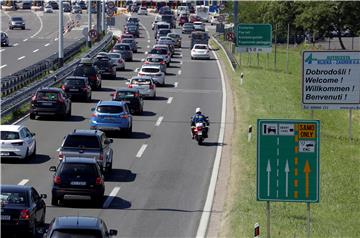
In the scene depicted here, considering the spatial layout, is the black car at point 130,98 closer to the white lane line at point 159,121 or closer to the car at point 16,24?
the white lane line at point 159,121

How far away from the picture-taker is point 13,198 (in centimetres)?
2231

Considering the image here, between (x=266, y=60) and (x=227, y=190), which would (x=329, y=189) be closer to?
(x=227, y=190)

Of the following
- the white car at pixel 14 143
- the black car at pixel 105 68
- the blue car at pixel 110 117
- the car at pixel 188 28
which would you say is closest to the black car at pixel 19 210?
the white car at pixel 14 143

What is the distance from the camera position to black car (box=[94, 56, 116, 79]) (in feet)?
218

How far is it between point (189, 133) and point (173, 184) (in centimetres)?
1204

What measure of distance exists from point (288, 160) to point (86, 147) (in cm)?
1498

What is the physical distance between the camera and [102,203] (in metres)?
28.0

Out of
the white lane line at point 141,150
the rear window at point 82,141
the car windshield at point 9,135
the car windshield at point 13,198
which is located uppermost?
the car windshield at point 13,198

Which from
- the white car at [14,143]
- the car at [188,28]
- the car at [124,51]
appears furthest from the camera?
the car at [188,28]

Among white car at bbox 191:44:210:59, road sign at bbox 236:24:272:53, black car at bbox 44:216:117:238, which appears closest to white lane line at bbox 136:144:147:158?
black car at bbox 44:216:117:238

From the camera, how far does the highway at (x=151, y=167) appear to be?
85.9ft

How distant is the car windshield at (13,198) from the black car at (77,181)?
4516 millimetres

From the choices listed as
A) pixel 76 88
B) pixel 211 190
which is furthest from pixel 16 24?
pixel 211 190

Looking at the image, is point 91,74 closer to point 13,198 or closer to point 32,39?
point 13,198
